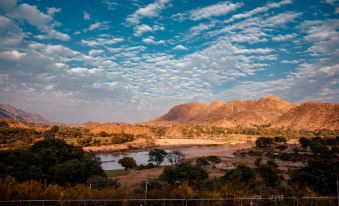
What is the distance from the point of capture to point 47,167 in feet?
162

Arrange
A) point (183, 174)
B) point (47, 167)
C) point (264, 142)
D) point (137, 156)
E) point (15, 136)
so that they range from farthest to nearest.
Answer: point (15, 136)
point (264, 142)
point (137, 156)
point (183, 174)
point (47, 167)

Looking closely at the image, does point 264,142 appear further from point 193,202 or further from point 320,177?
point 193,202

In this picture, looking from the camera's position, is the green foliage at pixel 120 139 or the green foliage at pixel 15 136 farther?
the green foliage at pixel 120 139

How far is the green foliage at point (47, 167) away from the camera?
44438 millimetres

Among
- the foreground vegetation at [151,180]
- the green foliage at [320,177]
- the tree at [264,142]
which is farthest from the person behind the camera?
the tree at [264,142]

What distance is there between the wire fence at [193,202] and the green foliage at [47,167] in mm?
27523

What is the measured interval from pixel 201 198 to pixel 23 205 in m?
11.4

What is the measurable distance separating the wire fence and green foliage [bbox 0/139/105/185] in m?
27.5

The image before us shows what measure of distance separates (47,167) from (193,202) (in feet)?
124

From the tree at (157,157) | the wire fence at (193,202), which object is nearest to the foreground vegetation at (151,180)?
the wire fence at (193,202)

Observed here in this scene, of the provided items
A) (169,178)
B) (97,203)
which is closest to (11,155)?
(169,178)

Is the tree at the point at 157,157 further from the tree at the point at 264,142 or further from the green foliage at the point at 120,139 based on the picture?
the green foliage at the point at 120,139

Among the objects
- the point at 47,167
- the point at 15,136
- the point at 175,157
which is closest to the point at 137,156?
the point at 175,157

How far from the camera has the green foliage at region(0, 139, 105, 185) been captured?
44.4 metres
